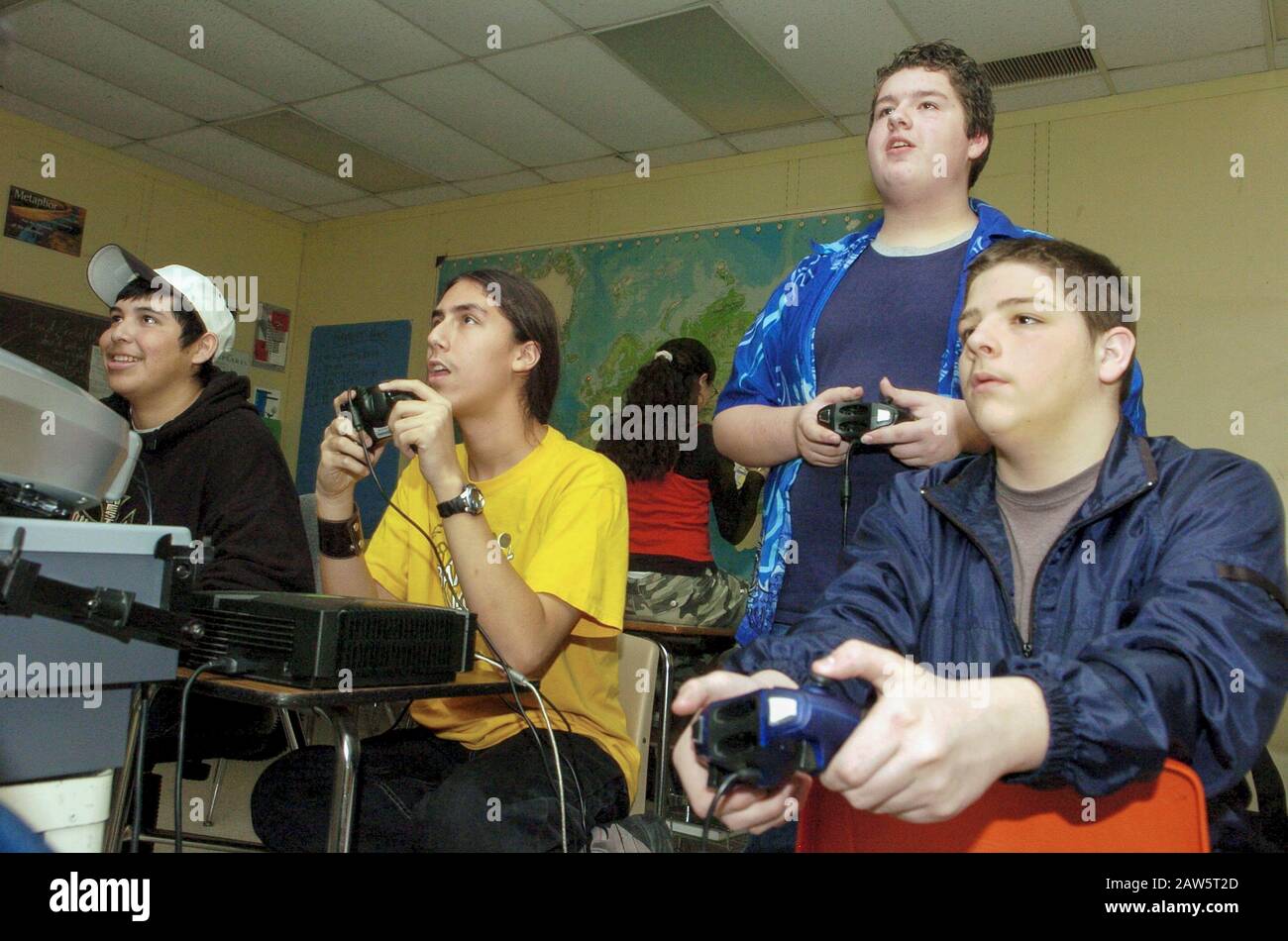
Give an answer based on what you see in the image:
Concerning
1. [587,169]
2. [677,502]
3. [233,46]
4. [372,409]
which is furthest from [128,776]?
[587,169]

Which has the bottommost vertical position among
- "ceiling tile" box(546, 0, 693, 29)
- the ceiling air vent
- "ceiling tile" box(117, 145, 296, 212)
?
the ceiling air vent

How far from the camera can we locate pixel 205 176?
220 inches

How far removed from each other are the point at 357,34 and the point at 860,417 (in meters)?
3.39

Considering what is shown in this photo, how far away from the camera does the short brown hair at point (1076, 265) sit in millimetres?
1125

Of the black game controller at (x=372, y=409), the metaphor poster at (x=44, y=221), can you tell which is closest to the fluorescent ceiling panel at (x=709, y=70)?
the black game controller at (x=372, y=409)

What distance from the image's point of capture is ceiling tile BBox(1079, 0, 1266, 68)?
11.2 ft

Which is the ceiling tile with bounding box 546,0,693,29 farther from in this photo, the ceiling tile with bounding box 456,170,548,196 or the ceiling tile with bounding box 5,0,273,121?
the ceiling tile with bounding box 5,0,273,121

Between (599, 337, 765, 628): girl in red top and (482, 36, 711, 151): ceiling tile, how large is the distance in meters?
1.26

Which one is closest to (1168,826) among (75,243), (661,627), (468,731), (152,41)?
(468,731)

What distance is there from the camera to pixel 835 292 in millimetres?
1646

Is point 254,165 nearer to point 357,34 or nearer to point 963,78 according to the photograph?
point 357,34

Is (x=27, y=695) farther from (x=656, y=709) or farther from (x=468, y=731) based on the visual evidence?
(x=656, y=709)

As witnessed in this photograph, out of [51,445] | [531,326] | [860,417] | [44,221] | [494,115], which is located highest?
[494,115]

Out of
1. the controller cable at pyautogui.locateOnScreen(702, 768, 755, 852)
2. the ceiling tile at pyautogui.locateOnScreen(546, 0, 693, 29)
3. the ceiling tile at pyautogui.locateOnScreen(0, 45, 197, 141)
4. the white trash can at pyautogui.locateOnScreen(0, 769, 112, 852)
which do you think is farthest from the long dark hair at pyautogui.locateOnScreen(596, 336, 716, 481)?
the ceiling tile at pyautogui.locateOnScreen(0, 45, 197, 141)
